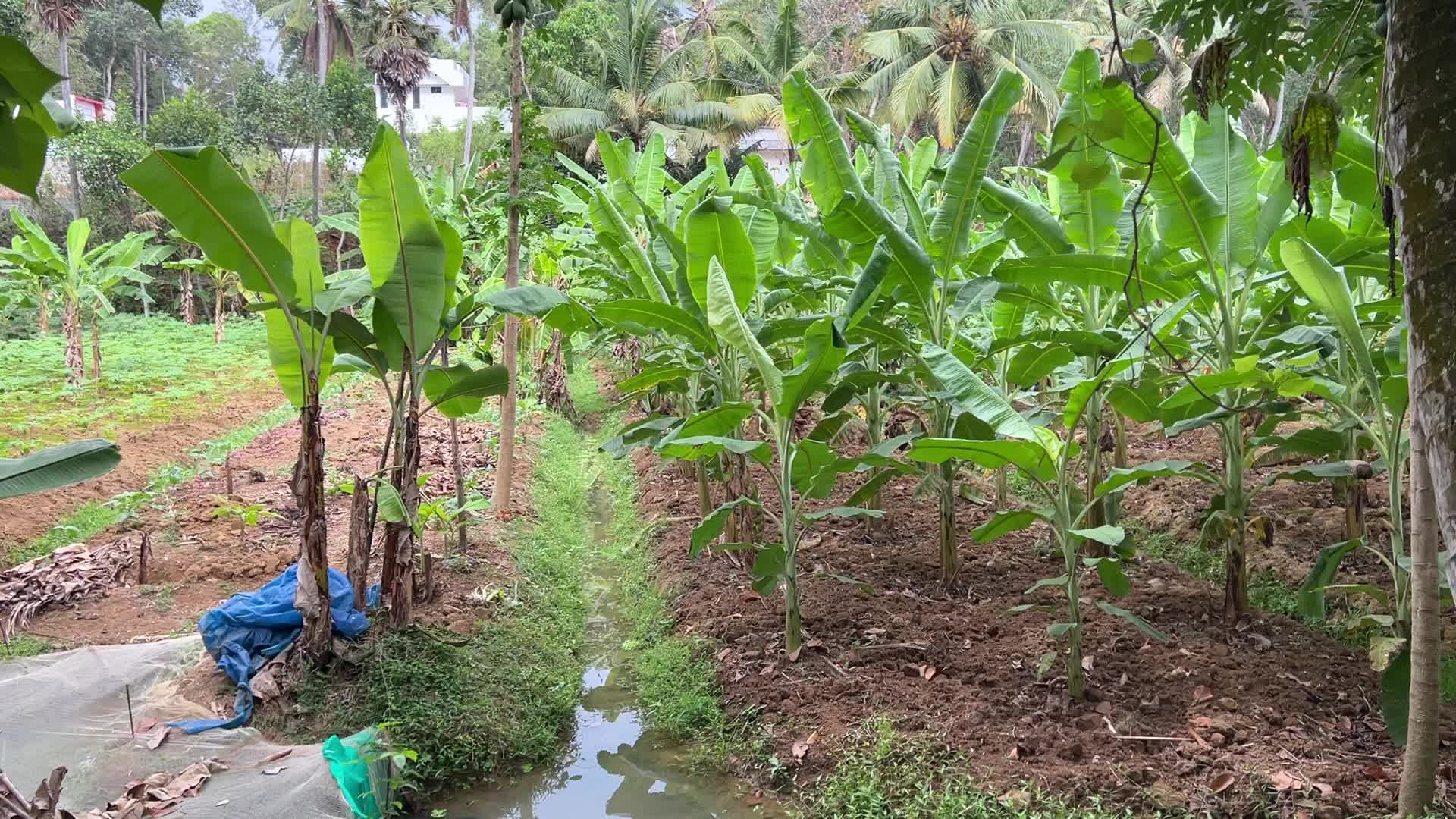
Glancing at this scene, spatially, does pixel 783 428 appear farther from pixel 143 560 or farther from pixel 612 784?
pixel 143 560

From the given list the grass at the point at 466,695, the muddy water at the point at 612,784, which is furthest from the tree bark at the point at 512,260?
the muddy water at the point at 612,784

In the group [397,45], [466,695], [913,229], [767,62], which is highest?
[397,45]

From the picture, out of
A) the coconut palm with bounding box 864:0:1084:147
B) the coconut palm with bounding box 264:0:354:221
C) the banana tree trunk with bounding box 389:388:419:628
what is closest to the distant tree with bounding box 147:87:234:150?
the coconut palm with bounding box 264:0:354:221

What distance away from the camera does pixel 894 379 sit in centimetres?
400

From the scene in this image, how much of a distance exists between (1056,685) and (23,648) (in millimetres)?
4926

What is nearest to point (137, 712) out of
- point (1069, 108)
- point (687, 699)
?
point (687, 699)

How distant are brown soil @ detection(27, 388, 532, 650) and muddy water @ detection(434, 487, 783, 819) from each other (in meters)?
0.95

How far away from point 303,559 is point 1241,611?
13.8 feet

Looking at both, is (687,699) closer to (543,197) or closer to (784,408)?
(784,408)

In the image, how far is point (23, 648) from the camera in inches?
178

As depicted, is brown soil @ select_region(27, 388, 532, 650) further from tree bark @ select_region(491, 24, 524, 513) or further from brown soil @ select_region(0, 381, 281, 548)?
brown soil @ select_region(0, 381, 281, 548)

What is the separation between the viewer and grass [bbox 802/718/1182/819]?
3.05 metres

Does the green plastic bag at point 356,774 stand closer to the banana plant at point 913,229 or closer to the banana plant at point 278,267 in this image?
the banana plant at point 278,267

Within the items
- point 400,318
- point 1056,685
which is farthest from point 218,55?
point 1056,685
